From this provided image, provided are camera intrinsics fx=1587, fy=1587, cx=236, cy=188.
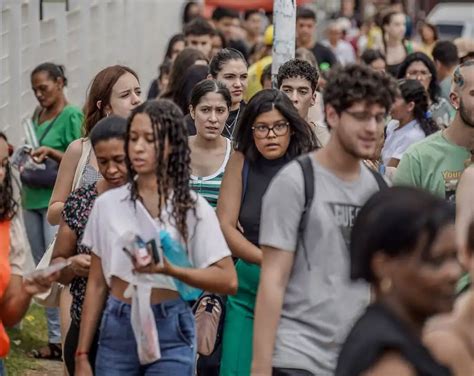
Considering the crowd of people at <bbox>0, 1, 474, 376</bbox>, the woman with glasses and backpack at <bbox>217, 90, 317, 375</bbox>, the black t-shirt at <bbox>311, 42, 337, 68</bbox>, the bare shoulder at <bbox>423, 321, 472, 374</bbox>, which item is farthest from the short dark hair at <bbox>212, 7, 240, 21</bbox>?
the bare shoulder at <bbox>423, 321, 472, 374</bbox>

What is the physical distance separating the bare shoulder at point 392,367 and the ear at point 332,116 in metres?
2.09

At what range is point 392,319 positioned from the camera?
172 inches

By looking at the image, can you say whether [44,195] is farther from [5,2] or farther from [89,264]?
[89,264]

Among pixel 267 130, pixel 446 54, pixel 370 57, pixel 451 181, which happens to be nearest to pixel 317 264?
pixel 267 130

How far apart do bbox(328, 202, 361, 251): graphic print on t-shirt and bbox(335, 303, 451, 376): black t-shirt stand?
1756mm

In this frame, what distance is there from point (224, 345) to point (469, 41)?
8.85m

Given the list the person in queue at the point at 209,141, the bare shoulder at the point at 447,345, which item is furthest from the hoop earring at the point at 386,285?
the person in queue at the point at 209,141

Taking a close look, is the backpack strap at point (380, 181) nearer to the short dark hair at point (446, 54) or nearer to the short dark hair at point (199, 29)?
the short dark hair at point (446, 54)

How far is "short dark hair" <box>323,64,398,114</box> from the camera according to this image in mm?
6180

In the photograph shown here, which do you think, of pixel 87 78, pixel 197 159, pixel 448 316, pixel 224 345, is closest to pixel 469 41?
pixel 87 78

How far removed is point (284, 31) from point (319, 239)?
4.82m

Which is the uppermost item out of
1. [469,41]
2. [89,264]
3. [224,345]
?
[469,41]

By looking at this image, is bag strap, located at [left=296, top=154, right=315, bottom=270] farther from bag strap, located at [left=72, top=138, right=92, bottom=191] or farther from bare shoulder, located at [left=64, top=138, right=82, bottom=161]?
bare shoulder, located at [left=64, top=138, right=82, bottom=161]

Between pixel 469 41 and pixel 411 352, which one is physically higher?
pixel 469 41
